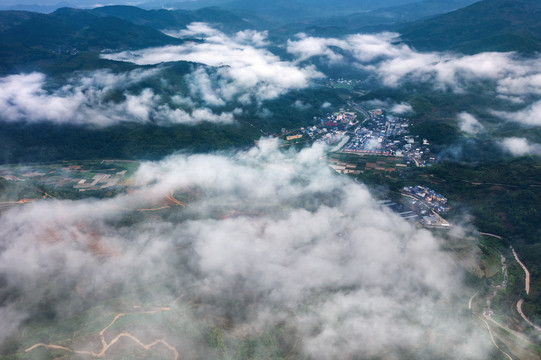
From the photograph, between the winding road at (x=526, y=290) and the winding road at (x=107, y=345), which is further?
the winding road at (x=526, y=290)

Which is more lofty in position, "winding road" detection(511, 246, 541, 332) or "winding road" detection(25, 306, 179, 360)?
"winding road" detection(25, 306, 179, 360)

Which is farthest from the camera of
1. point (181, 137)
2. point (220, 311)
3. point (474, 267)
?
point (181, 137)

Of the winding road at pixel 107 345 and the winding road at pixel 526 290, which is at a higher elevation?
the winding road at pixel 107 345

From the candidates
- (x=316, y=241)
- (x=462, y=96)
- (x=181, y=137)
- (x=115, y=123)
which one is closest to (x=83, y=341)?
(x=316, y=241)

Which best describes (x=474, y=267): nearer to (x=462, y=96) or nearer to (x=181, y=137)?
(x=181, y=137)

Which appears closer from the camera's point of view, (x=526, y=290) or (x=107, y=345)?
(x=107, y=345)

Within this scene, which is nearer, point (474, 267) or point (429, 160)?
point (474, 267)

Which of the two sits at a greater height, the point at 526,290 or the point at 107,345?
the point at 107,345

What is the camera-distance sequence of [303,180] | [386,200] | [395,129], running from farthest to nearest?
Result: [395,129], [303,180], [386,200]

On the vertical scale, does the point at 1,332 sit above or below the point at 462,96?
below

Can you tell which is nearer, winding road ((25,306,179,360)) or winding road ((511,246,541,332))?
winding road ((25,306,179,360))

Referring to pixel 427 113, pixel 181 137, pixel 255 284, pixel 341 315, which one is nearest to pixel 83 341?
pixel 255 284
